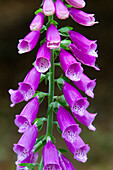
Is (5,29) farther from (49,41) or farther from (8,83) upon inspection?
(49,41)

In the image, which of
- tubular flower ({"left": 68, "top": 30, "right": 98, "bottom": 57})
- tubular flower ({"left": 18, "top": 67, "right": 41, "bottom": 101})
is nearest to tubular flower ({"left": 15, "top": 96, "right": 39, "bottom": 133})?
tubular flower ({"left": 18, "top": 67, "right": 41, "bottom": 101})

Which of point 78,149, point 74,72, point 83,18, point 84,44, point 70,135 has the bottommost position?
point 78,149

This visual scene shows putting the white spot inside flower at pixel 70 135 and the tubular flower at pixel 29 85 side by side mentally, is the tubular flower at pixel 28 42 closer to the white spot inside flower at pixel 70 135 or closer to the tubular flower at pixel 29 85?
the tubular flower at pixel 29 85

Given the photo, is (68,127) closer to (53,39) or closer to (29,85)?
(29,85)

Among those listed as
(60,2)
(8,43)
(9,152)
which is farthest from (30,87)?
(8,43)

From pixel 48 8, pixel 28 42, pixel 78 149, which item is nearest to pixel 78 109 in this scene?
pixel 78 149

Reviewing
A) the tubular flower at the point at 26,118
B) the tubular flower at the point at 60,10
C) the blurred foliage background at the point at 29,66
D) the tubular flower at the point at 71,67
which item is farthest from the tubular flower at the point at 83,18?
the blurred foliage background at the point at 29,66
